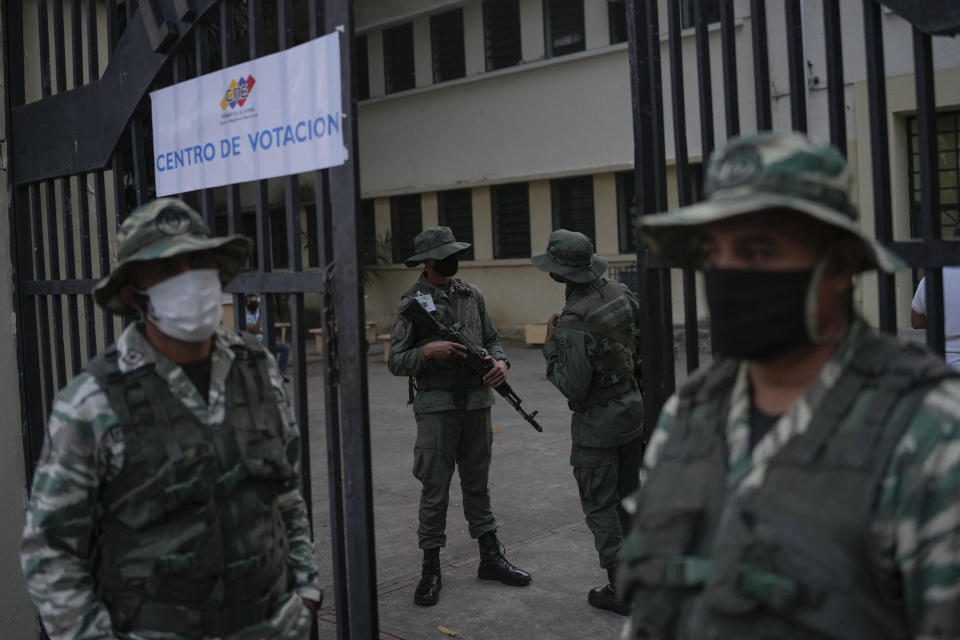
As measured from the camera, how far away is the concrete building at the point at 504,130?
1720 cm

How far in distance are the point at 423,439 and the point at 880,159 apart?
349 cm

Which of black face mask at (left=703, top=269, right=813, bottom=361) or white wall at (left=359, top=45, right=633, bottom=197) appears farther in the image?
white wall at (left=359, top=45, right=633, bottom=197)

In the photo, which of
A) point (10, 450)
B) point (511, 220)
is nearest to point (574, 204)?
point (511, 220)

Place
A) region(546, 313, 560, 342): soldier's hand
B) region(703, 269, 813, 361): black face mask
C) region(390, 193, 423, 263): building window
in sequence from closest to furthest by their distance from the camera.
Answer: region(703, 269, 813, 361): black face mask
region(546, 313, 560, 342): soldier's hand
region(390, 193, 423, 263): building window

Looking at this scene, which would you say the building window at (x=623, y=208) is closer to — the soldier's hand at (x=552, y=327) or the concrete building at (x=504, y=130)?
the concrete building at (x=504, y=130)

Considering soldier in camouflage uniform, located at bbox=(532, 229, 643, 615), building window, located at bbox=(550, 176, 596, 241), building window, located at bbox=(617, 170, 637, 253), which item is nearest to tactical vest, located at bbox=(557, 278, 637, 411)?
soldier in camouflage uniform, located at bbox=(532, 229, 643, 615)

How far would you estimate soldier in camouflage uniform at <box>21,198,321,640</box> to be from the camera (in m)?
2.59

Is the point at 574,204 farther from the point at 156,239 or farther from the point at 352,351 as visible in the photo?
the point at 156,239

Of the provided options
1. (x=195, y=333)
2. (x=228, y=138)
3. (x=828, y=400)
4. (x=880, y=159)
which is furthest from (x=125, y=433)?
(x=880, y=159)

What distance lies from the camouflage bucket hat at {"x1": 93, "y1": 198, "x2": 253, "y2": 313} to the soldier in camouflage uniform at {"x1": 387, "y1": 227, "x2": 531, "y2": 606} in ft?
9.22

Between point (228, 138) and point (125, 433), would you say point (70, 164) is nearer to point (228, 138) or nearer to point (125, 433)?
point (228, 138)

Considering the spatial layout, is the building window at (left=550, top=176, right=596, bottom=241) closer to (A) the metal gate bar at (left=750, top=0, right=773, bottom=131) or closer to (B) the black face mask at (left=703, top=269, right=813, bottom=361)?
(A) the metal gate bar at (left=750, top=0, right=773, bottom=131)

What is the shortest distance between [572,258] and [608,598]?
174cm

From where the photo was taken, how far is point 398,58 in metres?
20.5
